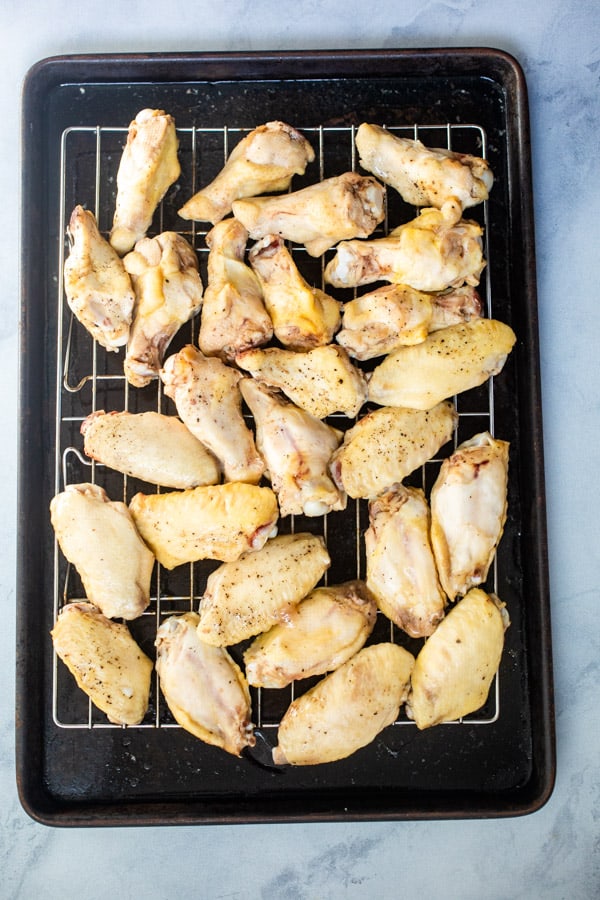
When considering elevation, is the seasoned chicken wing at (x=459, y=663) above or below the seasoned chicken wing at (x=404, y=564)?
below

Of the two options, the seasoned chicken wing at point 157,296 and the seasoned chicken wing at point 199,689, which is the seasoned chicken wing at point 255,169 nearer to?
the seasoned chicken wing at point 157,296

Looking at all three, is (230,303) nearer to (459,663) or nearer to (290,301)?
(290,301)

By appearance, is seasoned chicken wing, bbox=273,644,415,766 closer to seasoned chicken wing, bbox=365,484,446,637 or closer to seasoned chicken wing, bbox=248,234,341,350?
seasoned chicken wing, bbox=365,484,446,637

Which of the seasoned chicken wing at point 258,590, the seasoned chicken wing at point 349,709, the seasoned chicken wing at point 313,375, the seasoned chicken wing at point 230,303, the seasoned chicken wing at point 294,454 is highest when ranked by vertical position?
the seasoned chicken wing at point 230,303

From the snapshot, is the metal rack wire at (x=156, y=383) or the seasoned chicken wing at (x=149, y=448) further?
the metal rack wire at (x=156, y=383)

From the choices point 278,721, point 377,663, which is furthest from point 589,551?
point 278,721

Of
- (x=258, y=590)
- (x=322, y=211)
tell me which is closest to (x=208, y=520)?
(x=258, y=590)

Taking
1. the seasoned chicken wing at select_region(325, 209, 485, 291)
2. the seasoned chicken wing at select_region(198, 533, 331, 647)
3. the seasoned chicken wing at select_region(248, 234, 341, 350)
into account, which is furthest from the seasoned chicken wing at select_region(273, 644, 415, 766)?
the seasoned chicken wing at select_region(325, 209, 485, 291)

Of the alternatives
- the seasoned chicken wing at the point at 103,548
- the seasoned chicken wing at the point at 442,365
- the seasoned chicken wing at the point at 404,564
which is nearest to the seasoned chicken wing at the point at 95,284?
the seasoned chicken wing at the point at 103,548
